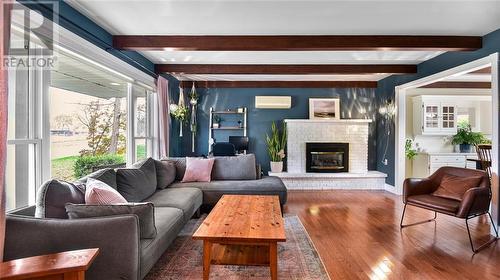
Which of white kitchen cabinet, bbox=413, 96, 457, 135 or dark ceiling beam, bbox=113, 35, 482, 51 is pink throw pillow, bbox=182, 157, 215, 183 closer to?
dark ceiling beam, bbox=113, 35, 482, 51

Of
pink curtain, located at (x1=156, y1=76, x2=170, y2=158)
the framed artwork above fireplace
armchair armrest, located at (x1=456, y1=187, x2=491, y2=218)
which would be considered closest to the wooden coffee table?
armchair armrest, located at (x1=456, y1=187, x2=491, y2=218)

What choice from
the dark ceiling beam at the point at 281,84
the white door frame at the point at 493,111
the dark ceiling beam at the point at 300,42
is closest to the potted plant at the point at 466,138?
the white door frame at the point at 493,111

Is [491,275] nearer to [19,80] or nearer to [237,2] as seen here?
[237,2]

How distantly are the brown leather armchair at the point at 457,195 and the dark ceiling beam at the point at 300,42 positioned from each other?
65.0 inches

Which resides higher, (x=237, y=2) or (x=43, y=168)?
(x=237, y=2)

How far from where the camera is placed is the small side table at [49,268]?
1.28m

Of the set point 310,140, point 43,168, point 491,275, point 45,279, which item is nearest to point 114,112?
point 43,168

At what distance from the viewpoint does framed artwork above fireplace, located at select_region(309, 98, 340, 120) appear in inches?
252

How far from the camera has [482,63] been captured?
343 centimetres

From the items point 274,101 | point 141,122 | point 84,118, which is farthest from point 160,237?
point 274,101

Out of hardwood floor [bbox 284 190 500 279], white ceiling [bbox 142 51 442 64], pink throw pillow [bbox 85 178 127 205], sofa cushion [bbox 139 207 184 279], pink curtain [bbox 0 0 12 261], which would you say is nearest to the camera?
pink curtain [bbox 0 0 12 261]

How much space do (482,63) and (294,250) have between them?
335 centimetres

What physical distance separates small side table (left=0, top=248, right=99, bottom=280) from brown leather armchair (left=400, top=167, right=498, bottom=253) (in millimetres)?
3460

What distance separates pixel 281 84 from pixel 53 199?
5.17 metres
